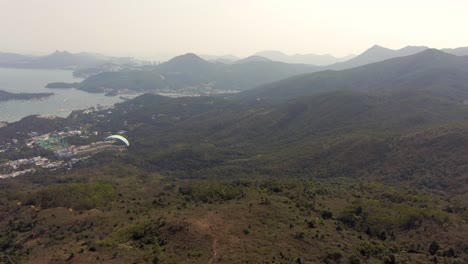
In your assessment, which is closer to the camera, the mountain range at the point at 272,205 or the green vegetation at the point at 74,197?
the mountain range at the point at 272,205

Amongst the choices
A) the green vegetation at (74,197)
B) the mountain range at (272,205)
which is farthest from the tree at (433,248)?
the green vegetation at (74,197)

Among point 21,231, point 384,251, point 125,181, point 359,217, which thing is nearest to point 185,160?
point 125,181

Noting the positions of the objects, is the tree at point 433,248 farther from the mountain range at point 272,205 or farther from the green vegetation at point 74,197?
the green vegetation at point 74,197

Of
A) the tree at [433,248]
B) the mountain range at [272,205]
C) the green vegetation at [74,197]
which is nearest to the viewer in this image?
the mountain range at [272,205]

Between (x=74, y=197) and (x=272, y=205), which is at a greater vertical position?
(x=272, y=205)

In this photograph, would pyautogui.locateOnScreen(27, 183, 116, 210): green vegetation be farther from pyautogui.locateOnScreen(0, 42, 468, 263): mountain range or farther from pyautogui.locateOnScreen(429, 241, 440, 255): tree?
pyautogui.locateOnScreen(429, 241, 440, 255): tree

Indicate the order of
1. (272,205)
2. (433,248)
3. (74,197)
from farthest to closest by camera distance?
1. (74,197)
2. (272,205)
3. (433,248)

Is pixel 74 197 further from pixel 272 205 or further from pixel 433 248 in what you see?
pixel 433 248

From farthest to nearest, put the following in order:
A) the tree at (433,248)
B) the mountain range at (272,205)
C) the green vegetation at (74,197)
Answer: the green vegetation at (74,197), the tree at (433,248), the mountain range at (272,205)

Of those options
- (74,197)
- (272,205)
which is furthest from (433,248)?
(74,197)

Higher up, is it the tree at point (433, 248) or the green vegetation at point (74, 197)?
the tree at point (433, 248)

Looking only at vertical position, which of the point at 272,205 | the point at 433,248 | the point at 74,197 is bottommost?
the point at 74,197

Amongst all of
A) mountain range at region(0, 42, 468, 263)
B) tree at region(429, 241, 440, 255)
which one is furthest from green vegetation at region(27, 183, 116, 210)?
tree at region(429, 241, 440, 255)
